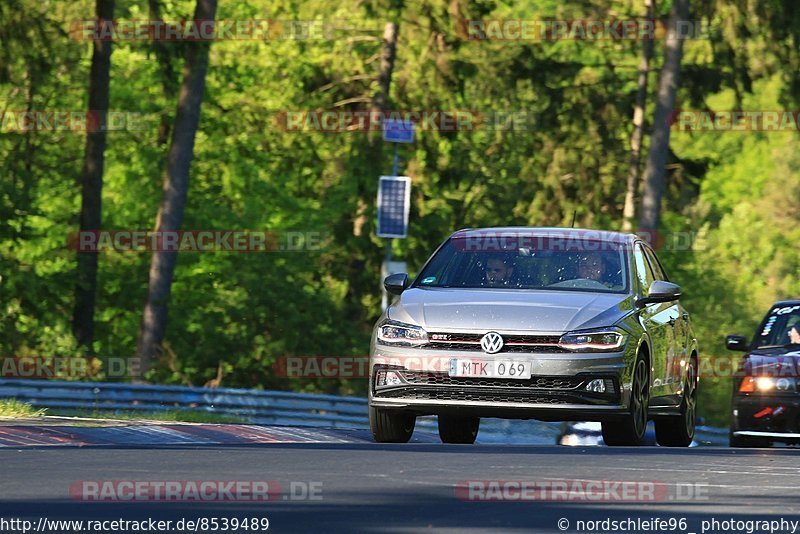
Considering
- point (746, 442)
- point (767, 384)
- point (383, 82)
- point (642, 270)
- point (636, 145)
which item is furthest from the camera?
point (636, 145)

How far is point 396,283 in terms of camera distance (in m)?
15.8

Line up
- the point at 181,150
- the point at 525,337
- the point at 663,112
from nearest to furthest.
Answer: the point at 525,337, the point at 181,150, the point at 663,112

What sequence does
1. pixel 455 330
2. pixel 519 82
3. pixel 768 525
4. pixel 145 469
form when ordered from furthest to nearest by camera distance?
pixel 519 82
pixel 455 330
pixel 145 469
pixel 768 525

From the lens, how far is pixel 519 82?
146ft

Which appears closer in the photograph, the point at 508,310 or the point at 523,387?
the point at 523,387

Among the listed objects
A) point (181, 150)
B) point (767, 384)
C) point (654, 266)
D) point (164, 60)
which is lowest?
point (767, 384)

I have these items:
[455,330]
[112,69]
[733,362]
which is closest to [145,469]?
[455,330]

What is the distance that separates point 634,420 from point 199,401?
1214 centimetres

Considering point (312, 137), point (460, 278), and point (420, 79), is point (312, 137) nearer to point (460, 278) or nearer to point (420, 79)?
point (420, 79)

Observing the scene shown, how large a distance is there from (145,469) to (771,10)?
2993 centimetres

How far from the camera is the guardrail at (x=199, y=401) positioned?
986 inches

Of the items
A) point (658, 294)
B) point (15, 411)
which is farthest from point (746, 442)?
point (15, 411)

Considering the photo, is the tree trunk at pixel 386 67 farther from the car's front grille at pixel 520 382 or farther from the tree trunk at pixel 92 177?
the car's front grille at pixel 520 382

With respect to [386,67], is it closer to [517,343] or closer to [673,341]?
[673,341]
